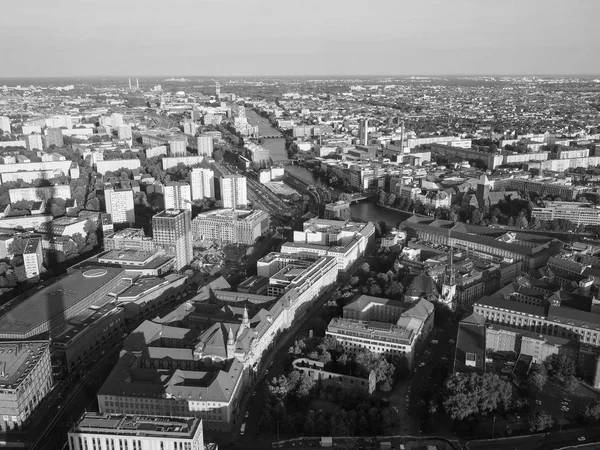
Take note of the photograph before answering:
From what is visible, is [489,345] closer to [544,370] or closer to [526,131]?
[544,370]

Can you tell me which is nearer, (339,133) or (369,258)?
(369,258)

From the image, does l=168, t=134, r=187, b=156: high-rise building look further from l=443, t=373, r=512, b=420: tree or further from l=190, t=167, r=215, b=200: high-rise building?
l=443, t=373, r=512, b=420: tree

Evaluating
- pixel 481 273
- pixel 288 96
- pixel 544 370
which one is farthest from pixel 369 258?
pixel 288 96

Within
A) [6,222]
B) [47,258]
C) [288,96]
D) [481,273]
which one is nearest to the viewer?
[481,273]

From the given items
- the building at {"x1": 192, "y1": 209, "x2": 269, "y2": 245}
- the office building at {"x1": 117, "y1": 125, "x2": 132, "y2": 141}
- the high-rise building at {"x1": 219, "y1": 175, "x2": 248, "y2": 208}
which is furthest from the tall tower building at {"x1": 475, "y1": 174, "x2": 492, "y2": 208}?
the office building at {"x1": 117, "y1": 125, "x2": 132, "y2": 141}

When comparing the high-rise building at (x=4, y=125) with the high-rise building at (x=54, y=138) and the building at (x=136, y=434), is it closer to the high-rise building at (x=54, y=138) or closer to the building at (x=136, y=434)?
the high-rise building at (x=54, y=138)

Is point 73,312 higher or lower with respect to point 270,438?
higher
